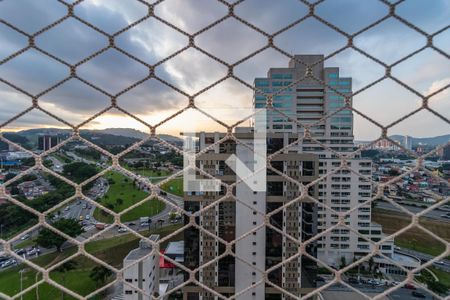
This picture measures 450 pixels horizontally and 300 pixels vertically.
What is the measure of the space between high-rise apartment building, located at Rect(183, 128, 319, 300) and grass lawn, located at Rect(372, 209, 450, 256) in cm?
295

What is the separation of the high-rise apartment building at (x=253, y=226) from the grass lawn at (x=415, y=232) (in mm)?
2949

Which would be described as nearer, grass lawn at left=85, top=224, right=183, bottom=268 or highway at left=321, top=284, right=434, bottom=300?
highway at left=321, top=284, right=434, bottom=300

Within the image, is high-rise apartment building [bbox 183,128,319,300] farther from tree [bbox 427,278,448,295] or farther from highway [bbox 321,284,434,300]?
tree [bbox 427,278,448,295]

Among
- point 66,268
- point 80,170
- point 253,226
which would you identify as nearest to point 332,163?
point 253,226

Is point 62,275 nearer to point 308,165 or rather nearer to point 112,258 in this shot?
point 112,258

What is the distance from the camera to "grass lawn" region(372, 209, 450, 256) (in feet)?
18.8

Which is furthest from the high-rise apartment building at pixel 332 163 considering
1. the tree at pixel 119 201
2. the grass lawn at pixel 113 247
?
the grass lawn at pixel 113 247

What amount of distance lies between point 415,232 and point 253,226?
5.79 metres

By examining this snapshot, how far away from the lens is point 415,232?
22.7 ft

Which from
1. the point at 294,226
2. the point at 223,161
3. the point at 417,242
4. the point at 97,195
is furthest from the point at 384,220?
the point at 97,195

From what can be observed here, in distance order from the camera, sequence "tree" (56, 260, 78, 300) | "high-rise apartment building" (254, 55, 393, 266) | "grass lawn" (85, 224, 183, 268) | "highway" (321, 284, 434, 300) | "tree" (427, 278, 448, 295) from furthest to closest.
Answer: "high-rise apartment building" (254, 55, 393, 266), "tree" (56, 260, 78, 300), "grass lawn" (85, 224, 183, 268), "tree" (427, 278, 448, 295), "highway" (321, 284, 434, 300)

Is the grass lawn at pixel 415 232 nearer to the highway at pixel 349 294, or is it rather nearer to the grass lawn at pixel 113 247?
the highway at pixel 349 294

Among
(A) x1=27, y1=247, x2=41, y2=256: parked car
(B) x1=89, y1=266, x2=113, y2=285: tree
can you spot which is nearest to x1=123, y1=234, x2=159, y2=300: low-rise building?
(B) x1=89, y1=266, x2=113, y2=285: tree

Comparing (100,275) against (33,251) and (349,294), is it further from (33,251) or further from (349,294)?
(349,294)
